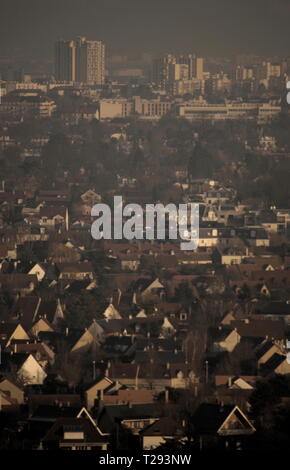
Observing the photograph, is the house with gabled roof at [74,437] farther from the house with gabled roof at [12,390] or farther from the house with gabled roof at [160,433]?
the house with gabled roof at [12,390]

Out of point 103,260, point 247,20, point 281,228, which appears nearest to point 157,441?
point 103,260

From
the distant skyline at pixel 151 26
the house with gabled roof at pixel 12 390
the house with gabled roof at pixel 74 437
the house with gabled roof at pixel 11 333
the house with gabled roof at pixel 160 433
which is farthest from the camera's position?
the distant skyline at pixel 151 26

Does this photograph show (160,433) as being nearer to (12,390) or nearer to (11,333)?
(12,390)

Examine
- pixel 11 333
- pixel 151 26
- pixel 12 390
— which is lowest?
pixel 12 390

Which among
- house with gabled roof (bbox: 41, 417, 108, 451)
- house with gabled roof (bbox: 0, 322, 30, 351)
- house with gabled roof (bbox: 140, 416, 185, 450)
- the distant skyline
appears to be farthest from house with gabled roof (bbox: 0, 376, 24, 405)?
the distant skyline

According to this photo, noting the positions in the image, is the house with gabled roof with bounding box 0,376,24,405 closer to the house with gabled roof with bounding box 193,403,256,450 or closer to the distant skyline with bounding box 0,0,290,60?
the house with gabled roof with bounding box 193,403,256,450

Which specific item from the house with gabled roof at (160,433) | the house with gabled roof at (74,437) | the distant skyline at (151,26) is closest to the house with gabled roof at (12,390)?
the house with gabled roof at (74,437)

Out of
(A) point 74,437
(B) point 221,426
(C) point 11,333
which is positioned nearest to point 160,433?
(B) point 221,426

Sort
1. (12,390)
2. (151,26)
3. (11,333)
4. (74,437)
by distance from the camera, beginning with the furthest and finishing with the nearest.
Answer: (151,26), (11,333), (12,390), (74,437)

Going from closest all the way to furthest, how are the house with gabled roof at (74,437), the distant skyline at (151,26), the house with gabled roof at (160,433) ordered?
the house with gabled roof at (74,437), the house with gabled roof at (160,433), the distant skyline at (151,26)
